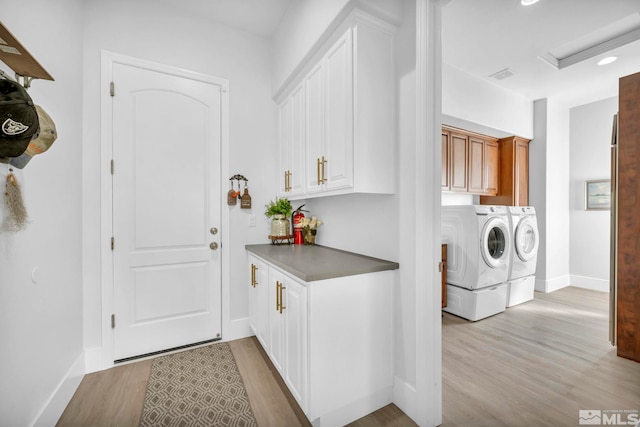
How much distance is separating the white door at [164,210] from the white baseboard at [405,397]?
1.60 m

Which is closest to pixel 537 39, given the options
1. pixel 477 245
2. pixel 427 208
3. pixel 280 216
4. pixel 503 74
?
pixel 503 74

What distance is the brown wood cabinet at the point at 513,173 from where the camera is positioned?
410cm

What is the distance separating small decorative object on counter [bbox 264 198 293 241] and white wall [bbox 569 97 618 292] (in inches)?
181

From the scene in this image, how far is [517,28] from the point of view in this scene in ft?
8.55

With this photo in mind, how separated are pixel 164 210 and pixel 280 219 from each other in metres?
0.98

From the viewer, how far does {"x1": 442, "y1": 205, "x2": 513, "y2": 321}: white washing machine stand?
2977 mm

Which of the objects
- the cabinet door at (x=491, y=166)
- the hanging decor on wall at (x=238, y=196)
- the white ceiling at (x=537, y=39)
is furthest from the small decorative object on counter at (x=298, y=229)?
the cabinet door at (x=491, y=166)

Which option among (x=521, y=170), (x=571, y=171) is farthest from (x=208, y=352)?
(x=571, y=171)

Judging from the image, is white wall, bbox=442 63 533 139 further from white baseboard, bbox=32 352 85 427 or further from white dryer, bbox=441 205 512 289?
white baseboard, bbox=32 352 85 427

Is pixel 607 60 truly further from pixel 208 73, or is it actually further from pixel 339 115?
pixel 208 73

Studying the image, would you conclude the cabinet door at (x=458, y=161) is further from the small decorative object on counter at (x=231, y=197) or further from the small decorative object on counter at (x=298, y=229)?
the small decorative object on counter at (x=231, y=197)

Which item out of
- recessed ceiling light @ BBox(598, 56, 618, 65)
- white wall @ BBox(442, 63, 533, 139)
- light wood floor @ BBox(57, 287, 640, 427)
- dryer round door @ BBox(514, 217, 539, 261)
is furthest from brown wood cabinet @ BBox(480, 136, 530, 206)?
light wood floor @ BBox(57, 287, 640, 427)

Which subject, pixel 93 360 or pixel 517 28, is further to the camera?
pixel 517 28

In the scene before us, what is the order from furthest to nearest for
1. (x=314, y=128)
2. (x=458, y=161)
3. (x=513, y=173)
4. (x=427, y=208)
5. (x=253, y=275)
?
(x=513, y=173) → (x=458, y=161) → (x=253, y=275) → (x=314, y=128) → (x=427, y=208)
